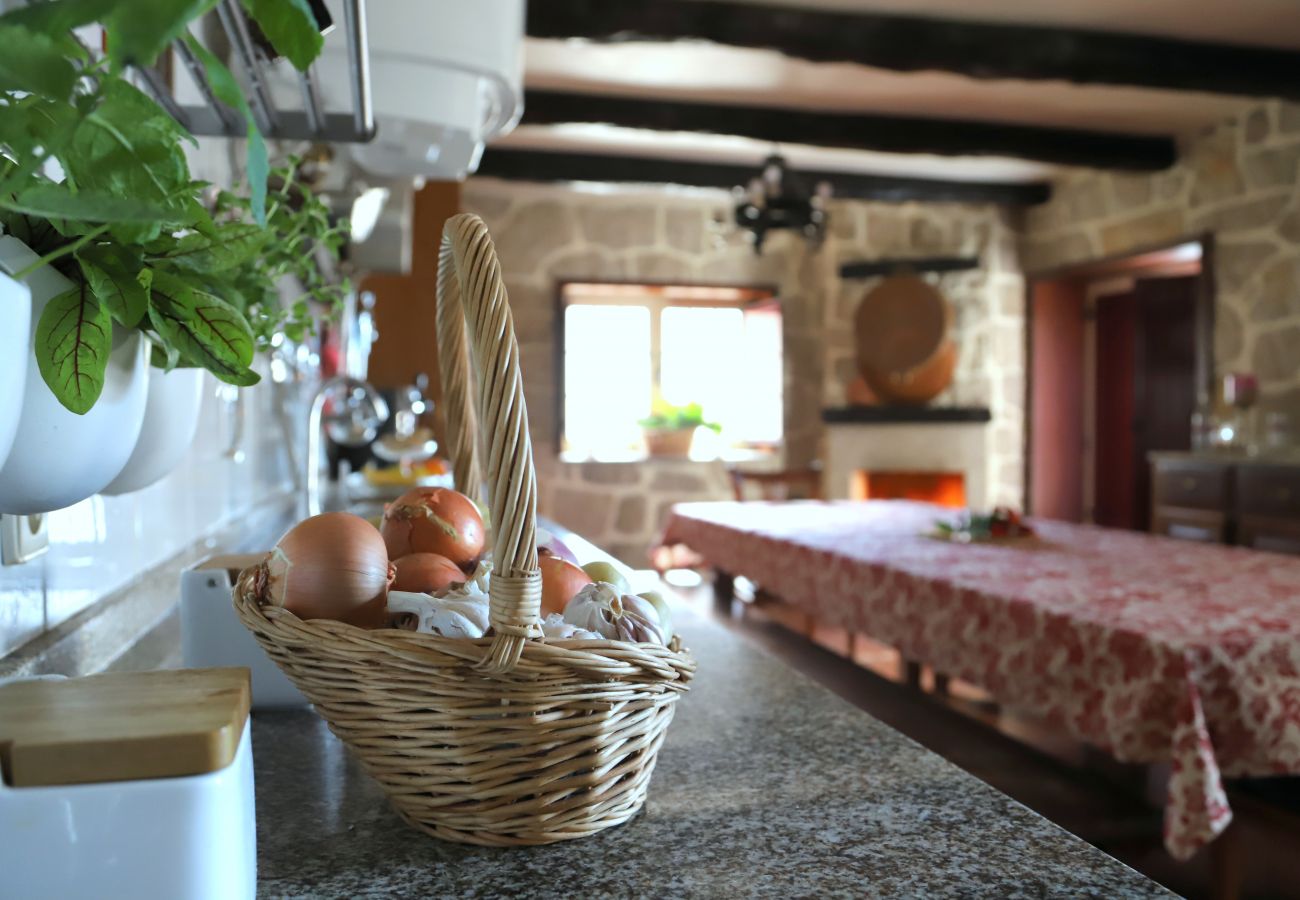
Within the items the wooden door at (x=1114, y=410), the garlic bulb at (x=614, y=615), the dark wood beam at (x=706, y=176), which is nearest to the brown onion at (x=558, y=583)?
the garlic bulb at (x=614, y=615)

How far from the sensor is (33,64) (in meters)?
0.31

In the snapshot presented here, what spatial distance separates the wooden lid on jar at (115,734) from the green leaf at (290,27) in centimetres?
24

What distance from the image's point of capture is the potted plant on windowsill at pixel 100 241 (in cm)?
32

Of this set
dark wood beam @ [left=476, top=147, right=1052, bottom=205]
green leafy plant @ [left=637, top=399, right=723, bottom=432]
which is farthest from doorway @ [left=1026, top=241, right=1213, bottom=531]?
green leafy plant @ [left=637, top=399, right=723, bottom=432]

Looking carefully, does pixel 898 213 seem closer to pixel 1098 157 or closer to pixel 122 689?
pixel 1098 157

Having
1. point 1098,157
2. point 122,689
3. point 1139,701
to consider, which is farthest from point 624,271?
point 122,689

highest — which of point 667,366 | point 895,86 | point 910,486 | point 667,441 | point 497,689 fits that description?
point 895,86

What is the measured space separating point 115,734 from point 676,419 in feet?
18.6

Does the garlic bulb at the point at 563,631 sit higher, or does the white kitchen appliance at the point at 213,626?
Result: the garlic bulb at the point at 563,631

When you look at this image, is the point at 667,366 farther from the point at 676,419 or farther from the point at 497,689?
the point at 497,689

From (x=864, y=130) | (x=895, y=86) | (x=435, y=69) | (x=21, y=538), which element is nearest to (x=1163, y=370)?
(x=864, y=130)

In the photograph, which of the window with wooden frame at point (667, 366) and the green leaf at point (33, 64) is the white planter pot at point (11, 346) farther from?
the window with wooden frame at point (667, 366)

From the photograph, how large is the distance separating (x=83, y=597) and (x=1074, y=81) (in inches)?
150

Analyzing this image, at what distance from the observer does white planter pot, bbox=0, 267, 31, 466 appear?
34 cm
